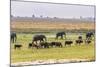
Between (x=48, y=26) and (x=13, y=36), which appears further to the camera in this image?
(x=48, y=26)

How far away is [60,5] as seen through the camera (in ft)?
8.59

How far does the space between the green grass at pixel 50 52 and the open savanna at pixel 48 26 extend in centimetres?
8

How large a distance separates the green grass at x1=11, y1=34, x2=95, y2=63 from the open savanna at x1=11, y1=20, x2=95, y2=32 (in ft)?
0.27

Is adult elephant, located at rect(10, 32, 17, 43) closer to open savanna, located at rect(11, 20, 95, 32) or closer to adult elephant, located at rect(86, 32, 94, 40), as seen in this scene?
open savanna, located at rect(11, 20, 95, 32)

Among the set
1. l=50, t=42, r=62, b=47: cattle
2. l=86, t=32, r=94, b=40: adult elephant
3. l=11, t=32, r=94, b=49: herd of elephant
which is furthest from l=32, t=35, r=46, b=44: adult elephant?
l=86, t=32, r=94, b=40: adult elephant

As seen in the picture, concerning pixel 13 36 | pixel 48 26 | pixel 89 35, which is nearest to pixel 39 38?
pixel 48 26

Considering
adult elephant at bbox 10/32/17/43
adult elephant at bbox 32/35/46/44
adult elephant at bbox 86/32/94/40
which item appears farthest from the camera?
adult elephant at bbox 86/32/94/40

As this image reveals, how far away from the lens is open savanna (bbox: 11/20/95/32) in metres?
2.43

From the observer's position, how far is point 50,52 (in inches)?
101

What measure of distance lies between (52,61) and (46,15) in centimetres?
52

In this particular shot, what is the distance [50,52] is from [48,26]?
29cm

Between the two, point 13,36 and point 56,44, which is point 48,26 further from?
point 13,36
